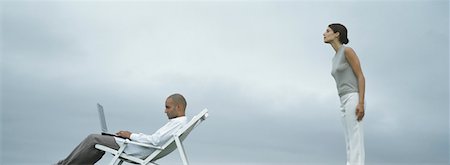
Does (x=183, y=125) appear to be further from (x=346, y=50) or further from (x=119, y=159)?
(x=346, y=50)

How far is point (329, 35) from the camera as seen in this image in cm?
534

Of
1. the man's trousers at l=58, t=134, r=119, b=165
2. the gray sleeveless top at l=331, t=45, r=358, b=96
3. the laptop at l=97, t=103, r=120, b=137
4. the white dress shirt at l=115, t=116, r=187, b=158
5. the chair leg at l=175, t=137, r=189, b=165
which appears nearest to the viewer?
the gray sleeveless top at l=331, t=45, r=358, b=96

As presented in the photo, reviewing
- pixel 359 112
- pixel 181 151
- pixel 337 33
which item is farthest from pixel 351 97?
pixel 181 151

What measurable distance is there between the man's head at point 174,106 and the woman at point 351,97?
1.72 metres

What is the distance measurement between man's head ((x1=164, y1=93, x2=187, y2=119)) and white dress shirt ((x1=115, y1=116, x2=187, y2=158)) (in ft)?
0.20

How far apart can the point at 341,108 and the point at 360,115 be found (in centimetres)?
23

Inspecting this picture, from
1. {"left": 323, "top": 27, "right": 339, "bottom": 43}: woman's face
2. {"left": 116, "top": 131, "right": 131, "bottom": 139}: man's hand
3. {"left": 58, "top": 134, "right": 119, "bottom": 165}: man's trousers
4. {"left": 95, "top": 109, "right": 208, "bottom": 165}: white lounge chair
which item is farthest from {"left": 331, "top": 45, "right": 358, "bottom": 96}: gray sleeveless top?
{"left": 58, "top": 134, "right": 119, "bottom": 165}: man's trousers

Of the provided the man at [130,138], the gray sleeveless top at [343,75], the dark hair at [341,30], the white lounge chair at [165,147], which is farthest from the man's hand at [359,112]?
the man at [130,138]

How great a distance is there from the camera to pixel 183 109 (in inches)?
245

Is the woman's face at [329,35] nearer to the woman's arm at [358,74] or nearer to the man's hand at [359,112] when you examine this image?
the woman's arm at [358,74]

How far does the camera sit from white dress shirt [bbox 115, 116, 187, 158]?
6.02 metres

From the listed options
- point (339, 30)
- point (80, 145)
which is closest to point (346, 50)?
point (339, 30)

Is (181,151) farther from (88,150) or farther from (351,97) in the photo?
(351,97)

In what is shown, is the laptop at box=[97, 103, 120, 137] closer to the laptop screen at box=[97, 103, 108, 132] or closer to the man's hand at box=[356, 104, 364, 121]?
the laptop screen at box=[97, 103, 108, 132]
